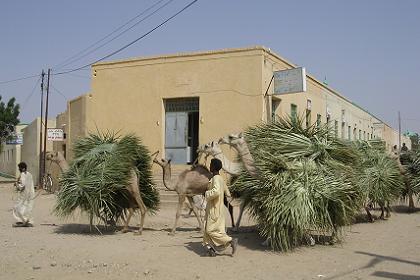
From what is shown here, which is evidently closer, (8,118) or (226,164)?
(226,164)

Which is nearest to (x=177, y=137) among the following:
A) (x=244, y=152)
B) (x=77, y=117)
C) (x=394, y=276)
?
(x=77, y=117)

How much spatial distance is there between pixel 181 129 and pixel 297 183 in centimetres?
1352

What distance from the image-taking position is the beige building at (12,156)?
143ft

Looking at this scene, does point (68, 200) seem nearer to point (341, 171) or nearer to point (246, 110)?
point (341, 171)

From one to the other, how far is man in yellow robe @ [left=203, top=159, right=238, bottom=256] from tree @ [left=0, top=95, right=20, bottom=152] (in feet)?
121

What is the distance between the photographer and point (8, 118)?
137 feet

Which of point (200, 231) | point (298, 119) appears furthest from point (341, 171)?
point (200, 231)

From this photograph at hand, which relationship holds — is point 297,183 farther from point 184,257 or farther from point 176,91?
point 176,91

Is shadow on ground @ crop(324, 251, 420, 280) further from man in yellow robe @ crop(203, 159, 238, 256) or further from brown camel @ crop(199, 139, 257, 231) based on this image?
brown camel @ crop(199, 139, 257, 231)

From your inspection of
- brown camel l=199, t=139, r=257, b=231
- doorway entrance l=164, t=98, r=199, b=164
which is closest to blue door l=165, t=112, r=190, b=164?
doorway entrance l=164, t=98, r=199, b=164

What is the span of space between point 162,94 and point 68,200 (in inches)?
466

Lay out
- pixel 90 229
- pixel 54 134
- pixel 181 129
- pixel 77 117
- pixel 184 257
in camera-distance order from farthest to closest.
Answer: pixel 77 117
pixel 54 134
pixel 181 129
pixel 90 229
pixel 184 257

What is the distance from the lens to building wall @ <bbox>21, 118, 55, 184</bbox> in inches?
1500

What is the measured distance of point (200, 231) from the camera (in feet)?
40.1
